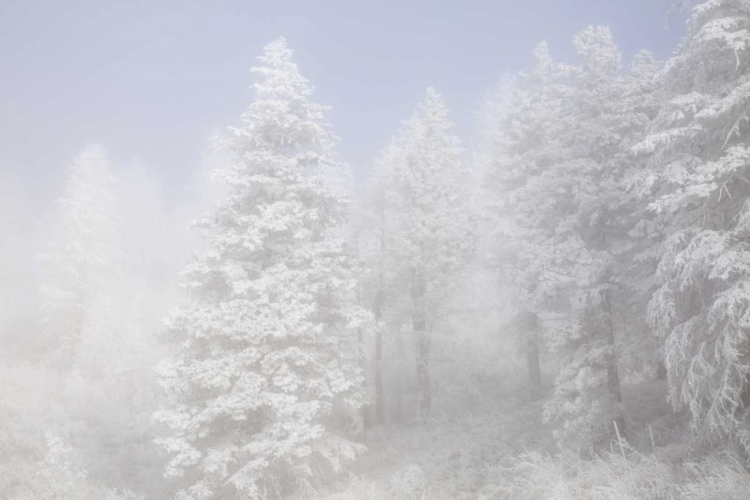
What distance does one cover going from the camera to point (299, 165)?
55.3 ft

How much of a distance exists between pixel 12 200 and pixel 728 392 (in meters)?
56.0

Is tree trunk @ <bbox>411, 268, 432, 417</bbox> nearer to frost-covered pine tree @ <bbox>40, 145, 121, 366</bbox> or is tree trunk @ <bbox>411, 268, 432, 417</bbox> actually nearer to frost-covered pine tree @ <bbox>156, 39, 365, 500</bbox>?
frost-covered pine tree @ <bbox>156, 39, 365, 500</bbox>

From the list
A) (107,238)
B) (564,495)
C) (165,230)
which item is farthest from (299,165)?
(165,230)

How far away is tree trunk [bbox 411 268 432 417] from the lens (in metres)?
23.5

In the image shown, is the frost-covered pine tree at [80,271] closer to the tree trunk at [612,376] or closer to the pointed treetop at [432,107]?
the pointed treetop at [432,107]

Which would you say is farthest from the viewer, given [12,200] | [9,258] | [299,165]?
[12,200]

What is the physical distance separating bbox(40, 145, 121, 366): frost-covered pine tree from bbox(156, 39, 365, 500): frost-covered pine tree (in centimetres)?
1727

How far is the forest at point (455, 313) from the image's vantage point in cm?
1088

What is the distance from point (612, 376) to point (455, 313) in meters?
9.94

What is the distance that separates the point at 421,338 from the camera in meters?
23.6

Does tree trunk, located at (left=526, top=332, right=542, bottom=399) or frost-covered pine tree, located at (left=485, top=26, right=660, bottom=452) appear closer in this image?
frost-covered pine tree, located at (left=485, top=26, right=660, bottom=452)

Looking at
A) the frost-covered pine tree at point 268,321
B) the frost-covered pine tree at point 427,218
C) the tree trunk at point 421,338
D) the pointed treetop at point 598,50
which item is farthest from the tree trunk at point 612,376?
the tree trunk at point 421,338

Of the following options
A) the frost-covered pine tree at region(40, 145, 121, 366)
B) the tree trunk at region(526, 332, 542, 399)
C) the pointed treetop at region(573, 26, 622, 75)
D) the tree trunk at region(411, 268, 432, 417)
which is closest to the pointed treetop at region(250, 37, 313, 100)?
the pointed treetop at region(573, 26, 622, 75)

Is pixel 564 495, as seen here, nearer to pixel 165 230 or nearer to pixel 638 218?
pixel 638 218
